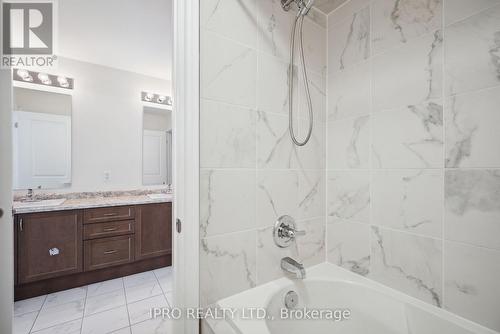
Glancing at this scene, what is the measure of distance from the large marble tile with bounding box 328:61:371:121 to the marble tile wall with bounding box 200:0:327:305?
154 millimetres

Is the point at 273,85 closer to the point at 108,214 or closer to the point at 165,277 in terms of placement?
the point at 108,214

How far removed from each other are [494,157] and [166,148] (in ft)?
9.94

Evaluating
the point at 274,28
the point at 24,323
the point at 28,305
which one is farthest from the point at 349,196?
the point at 28,305

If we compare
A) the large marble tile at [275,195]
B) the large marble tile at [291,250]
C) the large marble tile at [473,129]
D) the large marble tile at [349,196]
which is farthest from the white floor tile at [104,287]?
the large marble tile at [473,129]

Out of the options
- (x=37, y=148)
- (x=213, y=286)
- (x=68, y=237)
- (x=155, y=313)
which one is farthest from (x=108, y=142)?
(x=213, y=286)

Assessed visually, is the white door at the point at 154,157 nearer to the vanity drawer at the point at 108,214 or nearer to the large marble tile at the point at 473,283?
the vanity drawer at the point at 108,214

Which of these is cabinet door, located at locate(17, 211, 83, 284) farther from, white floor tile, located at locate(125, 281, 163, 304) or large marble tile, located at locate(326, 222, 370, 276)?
large marble tile, located at locate(326, 222, 370, 276)

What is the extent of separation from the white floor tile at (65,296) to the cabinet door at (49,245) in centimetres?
19

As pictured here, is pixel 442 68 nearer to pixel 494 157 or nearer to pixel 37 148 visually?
pixel 494 157

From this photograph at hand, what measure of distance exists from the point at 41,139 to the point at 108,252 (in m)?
1.45

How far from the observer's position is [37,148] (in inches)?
85.1

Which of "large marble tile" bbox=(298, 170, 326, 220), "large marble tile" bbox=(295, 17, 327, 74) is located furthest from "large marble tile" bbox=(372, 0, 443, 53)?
"large marble tile" bbox=(298, 170, 326, 220)

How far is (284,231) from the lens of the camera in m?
1.07

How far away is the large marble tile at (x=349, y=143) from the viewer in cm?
110
